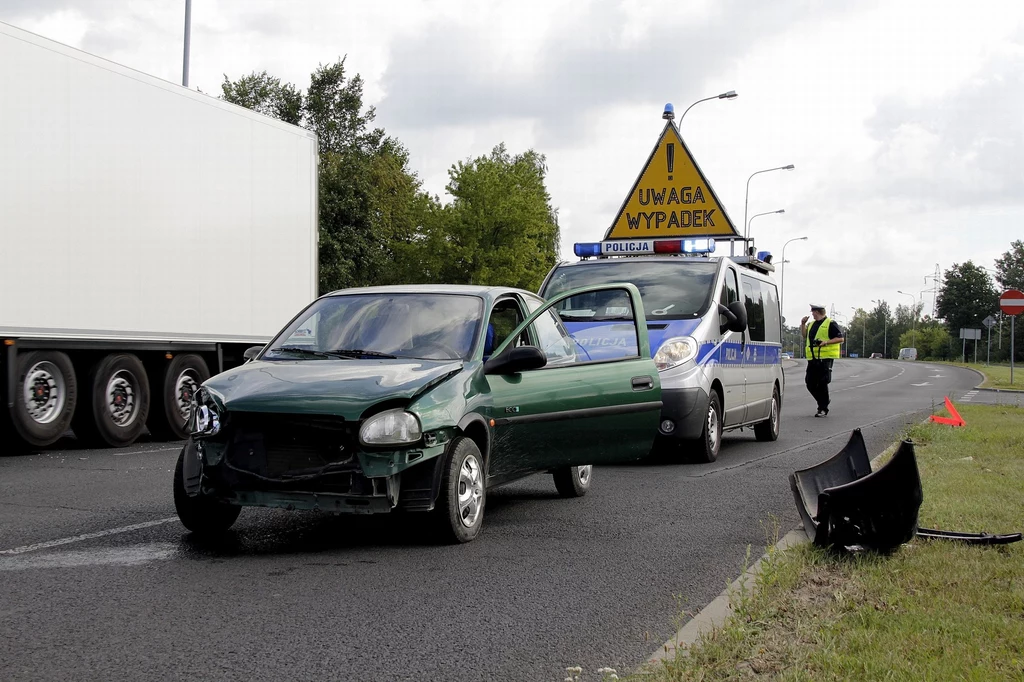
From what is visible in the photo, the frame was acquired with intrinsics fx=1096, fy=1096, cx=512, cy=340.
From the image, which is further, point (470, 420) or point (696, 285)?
point (696, 285)

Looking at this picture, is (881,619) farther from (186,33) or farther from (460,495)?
(186,33)

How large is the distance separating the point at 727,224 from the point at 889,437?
3.91 m

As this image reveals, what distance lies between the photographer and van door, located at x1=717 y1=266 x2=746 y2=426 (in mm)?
11445

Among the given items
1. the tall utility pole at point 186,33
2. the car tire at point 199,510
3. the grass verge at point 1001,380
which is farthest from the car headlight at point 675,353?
the grass verge at point 1001,380

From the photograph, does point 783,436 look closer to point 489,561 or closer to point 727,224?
point 727,224

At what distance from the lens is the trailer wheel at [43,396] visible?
10914 millimetres

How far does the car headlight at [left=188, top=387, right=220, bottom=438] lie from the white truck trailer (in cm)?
545

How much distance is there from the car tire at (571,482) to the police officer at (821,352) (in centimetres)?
1129

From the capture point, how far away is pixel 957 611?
14.7 feet

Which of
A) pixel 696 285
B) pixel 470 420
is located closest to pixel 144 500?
pixel 470 420

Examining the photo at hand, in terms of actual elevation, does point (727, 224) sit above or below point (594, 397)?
above

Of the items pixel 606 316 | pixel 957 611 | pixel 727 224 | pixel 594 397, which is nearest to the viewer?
pixel 957 611

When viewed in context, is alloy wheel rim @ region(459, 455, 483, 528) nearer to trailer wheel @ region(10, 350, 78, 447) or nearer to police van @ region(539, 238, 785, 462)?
police van @ region(539, 238, 785, 462)

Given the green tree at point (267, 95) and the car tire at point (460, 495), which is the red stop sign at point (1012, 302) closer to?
the car tire at point (460, 495)
